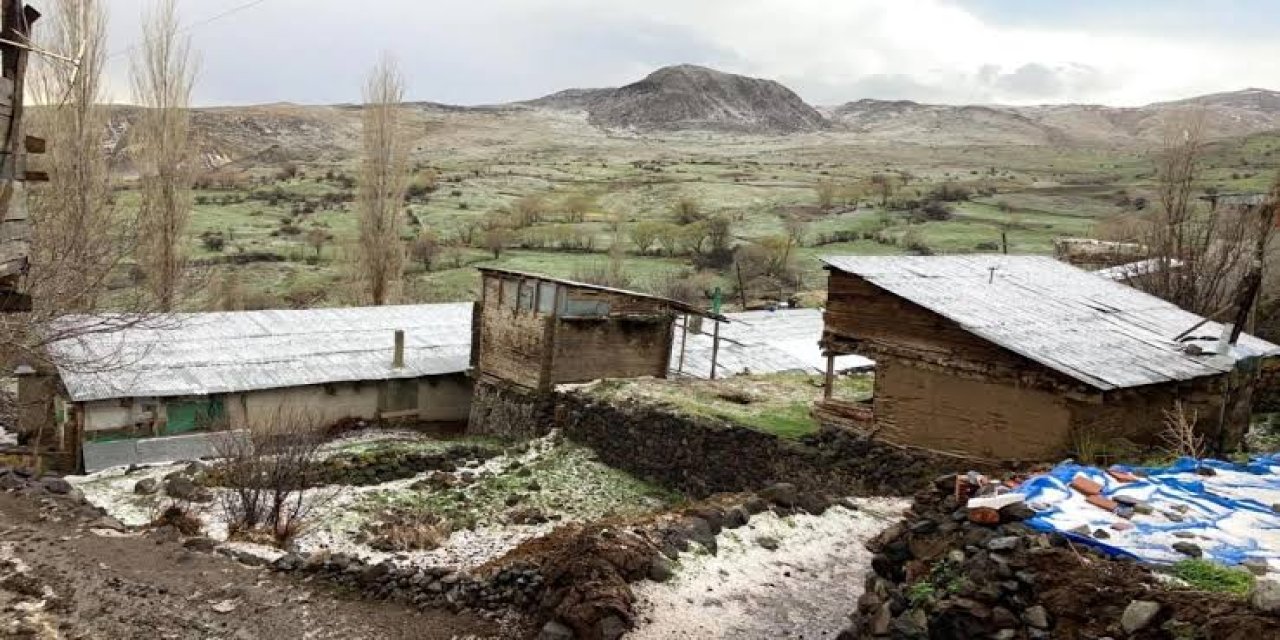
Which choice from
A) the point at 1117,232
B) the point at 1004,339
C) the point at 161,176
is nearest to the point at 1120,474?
the point at 1004,339

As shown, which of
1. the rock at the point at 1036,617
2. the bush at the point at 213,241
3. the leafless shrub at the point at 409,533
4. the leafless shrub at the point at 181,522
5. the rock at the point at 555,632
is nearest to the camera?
the rock at the point at 1036,617

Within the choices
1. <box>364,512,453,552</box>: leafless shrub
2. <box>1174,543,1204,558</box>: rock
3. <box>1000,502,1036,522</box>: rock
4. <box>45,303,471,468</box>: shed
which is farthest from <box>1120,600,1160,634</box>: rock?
<box>45,303,471,468</box>: shed

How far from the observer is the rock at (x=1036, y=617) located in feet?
19.1

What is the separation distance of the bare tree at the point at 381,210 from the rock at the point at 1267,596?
3021 centimetres

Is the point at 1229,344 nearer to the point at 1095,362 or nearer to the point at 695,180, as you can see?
the point at 1095,362

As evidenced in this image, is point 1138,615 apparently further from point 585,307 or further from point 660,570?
point 585,307

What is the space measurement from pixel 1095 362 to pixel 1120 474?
5.24 m

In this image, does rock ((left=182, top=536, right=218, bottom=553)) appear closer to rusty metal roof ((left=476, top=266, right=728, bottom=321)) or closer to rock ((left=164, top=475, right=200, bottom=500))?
rock ((left=164, top=475, right=200, bottom=500))

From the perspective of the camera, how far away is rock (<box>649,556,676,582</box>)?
864 centimetres

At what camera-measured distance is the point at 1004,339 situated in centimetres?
1223

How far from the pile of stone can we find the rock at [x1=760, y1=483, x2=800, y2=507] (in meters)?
3.57

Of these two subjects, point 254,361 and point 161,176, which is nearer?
point 254,361

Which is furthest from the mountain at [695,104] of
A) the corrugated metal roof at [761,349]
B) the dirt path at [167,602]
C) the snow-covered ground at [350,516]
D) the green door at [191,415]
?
the dirt path at [167,602]

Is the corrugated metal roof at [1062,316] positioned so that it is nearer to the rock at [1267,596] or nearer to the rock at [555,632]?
the rock at [1267,596]
